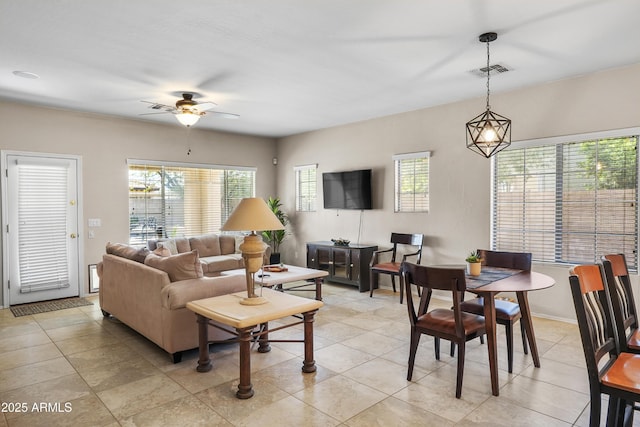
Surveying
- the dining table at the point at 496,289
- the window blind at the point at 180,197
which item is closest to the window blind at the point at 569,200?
the dining table at the point at 496,289

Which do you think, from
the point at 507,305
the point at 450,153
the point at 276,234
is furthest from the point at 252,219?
the point at 276,234

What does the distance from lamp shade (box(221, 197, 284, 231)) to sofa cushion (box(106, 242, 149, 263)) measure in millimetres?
1625

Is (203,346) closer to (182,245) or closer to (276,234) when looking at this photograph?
(182,245)

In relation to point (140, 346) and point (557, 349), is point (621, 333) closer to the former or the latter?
point (557, 349)

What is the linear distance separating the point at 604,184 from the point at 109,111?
6.55m

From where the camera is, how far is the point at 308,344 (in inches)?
125

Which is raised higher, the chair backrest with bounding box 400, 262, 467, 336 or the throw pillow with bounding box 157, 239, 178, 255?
the chair backrest with bounding box 400, 262, 467, 336

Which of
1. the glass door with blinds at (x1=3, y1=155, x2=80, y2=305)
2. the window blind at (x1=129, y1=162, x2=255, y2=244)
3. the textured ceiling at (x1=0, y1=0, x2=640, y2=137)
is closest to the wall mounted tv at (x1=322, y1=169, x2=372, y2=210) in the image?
the textured ceiling at (x1=0, y1=0, x2=640, y2=137)

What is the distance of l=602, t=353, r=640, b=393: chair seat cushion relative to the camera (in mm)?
1798

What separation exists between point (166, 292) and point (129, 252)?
124 centimetres

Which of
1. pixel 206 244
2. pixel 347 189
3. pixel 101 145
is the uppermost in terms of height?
pixel 101 145

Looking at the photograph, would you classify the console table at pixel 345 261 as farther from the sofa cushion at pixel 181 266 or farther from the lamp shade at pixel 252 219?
the lamp shade at pixel 252 219

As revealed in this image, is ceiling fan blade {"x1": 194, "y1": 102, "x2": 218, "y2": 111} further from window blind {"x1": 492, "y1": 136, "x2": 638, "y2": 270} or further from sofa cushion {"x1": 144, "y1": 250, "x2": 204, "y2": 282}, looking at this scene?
window blind {"x1": 492, "y1": 136, "x2": 638, "y2": 270}

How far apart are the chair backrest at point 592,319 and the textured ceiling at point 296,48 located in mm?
1924
